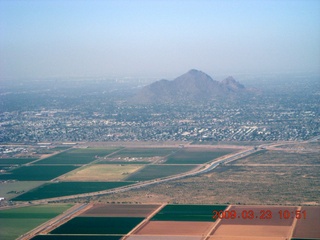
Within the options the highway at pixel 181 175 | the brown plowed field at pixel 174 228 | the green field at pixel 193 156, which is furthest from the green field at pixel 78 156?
the brown plowed field at pixel 174 228

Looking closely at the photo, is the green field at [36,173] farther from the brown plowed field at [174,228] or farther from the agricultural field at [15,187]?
the brown plowed field at [174,228]

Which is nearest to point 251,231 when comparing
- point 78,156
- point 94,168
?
point 94,168

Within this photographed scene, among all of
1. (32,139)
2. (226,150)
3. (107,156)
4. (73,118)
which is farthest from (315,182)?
A: (73,118)

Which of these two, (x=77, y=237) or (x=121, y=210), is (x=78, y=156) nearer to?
(x=121, y=210)

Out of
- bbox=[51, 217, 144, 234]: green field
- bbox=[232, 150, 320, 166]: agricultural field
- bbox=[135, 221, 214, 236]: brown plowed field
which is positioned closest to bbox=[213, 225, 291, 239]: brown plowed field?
bbox=[135, 221, 214, 236]: brown plowed field

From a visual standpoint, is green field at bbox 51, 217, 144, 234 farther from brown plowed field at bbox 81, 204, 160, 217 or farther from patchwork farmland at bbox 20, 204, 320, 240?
brown plowed field at bbox 81, 204, 160, 217

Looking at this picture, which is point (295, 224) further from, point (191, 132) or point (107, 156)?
point (191, 132)
